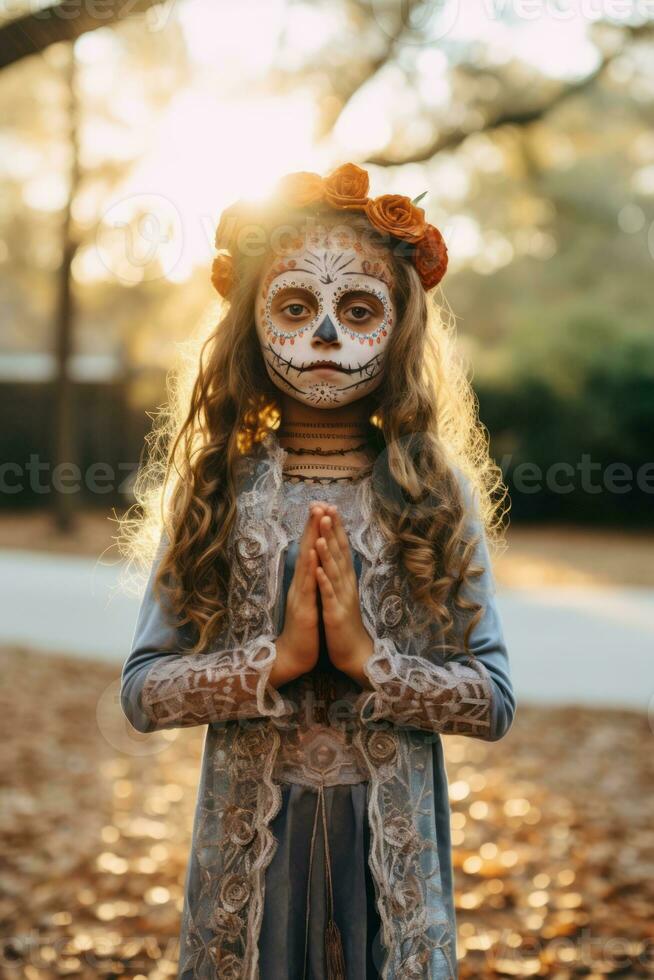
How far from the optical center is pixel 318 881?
1930 millimetres

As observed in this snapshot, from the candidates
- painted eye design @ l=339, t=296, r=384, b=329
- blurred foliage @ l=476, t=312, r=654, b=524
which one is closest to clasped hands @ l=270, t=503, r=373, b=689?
painted eye design @ l=339, t=296, r=384, b=329

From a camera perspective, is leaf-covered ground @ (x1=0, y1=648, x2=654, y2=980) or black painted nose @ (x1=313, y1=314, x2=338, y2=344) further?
leaf-covered ground @ (x1=0, y1=648, x2=654, y2=980)

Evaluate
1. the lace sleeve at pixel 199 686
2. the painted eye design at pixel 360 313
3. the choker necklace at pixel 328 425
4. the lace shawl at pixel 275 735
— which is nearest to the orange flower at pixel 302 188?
the painted eye design at pixel 360 313

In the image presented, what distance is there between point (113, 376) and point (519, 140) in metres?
10.2

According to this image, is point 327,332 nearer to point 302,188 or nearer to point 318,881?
point 302,188

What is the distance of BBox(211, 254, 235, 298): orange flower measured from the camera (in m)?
2.10

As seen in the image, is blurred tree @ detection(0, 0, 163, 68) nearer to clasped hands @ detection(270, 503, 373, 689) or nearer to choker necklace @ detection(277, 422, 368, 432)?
choker necklace @ detection(277, 422, 368, 432)

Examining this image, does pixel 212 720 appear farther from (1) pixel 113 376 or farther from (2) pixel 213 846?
(1) pixel 113 376

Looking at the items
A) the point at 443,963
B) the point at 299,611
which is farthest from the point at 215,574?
the point at 443,963

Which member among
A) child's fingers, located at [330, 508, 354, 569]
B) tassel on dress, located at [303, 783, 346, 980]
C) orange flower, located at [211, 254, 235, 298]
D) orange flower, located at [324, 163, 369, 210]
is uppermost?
orange flower, located at [324, 163, 369, 210]

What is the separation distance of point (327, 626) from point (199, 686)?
26 centimetres

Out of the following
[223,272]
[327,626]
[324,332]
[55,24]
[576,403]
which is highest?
[576,403]

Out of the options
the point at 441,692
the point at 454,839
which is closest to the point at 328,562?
the point at 441,692

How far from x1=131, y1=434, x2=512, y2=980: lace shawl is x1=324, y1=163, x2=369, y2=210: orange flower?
554 mm
